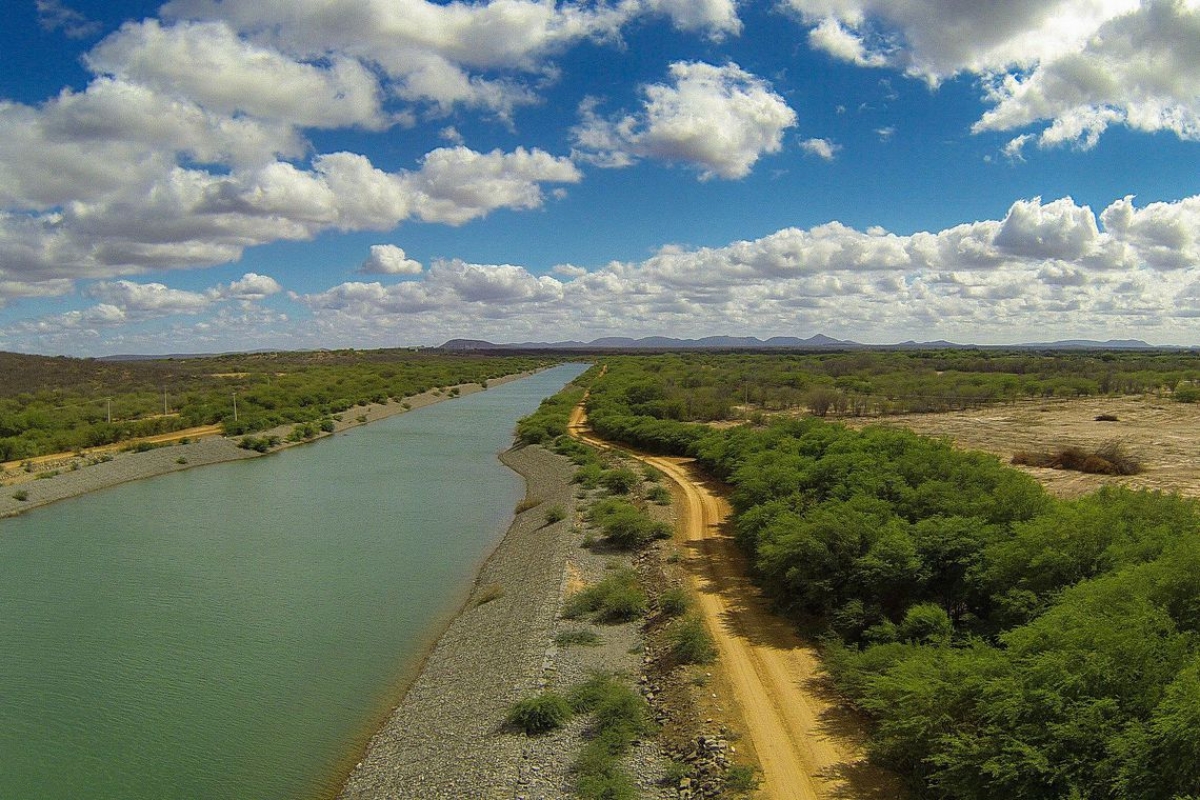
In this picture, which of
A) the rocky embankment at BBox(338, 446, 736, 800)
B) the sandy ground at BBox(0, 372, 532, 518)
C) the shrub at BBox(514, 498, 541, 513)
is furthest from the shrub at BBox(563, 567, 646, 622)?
the sandy ground at BBox(0, 372, 532, 518)

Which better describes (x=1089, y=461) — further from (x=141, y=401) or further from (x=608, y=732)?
(x=141, y=401)

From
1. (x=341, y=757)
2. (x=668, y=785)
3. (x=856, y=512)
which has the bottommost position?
(x=341, y=757)

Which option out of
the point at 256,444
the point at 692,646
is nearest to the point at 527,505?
the point at 692,646

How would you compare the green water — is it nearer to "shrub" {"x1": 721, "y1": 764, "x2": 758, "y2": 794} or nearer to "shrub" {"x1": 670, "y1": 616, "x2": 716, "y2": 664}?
"shrub" {"x1": 670, "y1": 616, "x2": 716, "y2": 664}

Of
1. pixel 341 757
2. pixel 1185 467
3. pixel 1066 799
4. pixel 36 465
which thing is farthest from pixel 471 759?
pixel 36 465

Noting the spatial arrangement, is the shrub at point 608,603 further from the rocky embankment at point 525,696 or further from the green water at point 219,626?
the green water at point 219,626

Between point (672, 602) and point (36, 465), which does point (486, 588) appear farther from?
point (36, 465)
